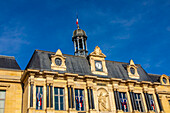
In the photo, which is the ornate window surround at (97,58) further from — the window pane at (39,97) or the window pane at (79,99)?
the window pane at (39,97)

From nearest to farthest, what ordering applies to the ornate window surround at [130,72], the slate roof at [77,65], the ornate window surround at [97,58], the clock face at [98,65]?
the slate roof at [77,65]
the ornate window surround at [97,58]
the clock face at [98,65]
the ornate window surround at [130,72]

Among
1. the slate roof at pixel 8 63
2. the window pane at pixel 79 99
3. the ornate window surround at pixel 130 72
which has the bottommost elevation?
the window pane at pixel 79 99

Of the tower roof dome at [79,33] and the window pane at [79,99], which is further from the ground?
the tower roof dome at [79,33]

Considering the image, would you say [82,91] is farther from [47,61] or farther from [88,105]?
[47,61]

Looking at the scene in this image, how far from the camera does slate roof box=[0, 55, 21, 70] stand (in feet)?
92.9

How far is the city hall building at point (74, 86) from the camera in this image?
967 inches

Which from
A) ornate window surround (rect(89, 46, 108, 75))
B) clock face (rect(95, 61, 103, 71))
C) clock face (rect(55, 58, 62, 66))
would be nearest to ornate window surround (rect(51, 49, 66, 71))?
clock face (rect(55, 58, 62, 66))

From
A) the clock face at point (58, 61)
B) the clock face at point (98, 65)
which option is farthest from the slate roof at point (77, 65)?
the clock face at point (98, 65)

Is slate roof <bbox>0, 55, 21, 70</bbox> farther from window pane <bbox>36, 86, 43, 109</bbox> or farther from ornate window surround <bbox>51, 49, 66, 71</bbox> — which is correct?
window pane <bbox>36, 86, 43, 109</bbox>

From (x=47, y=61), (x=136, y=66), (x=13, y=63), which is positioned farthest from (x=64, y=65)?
(x=136, y=66)

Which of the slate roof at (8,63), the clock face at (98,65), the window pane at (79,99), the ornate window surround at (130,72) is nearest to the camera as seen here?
the window pane at (79,99)

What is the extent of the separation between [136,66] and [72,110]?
13528 mm

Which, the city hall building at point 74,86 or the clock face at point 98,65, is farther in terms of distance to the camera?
the clock face at point 98,65

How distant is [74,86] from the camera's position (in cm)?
2659
